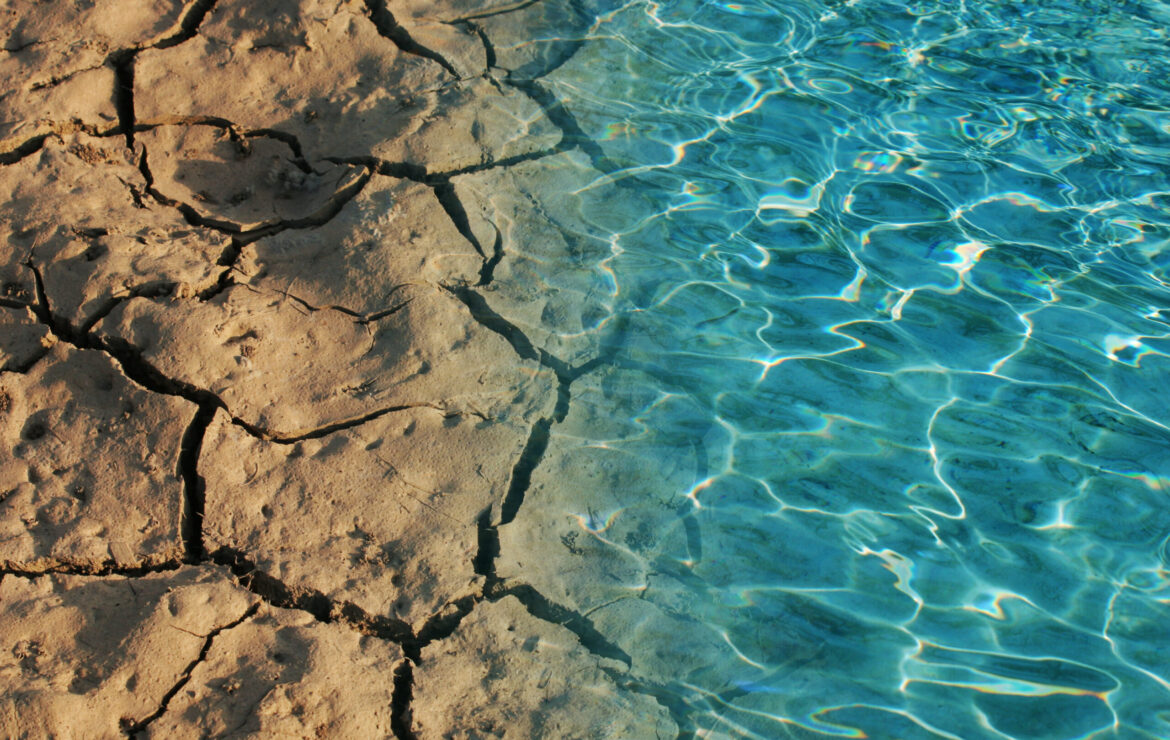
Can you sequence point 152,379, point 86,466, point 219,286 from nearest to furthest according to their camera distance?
point 86,466 < point 152,379 < point 219,286

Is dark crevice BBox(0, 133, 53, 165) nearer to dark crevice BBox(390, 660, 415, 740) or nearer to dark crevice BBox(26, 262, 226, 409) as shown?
dark crevice BBox(26, 262, 226, 409)

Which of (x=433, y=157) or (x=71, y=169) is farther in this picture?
(x=433, y=157)

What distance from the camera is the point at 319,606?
1985 millimetres

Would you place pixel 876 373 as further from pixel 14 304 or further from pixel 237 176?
pixel 14 304

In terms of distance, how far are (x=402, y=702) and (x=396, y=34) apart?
9.09ft

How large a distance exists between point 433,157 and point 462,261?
1.71ft

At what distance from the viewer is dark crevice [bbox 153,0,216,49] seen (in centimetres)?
325

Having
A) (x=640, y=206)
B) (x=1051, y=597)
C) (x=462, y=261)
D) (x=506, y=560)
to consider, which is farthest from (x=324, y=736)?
(x=640, y=206)

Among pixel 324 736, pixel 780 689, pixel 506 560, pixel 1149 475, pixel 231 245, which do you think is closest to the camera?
pixel 324 736

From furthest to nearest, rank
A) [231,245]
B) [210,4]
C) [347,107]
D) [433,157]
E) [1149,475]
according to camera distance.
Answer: [210,4], [347,107], [433,157], [231,245], [1149,475]

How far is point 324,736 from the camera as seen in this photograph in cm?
176

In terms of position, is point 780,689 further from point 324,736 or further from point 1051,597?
point 324,736

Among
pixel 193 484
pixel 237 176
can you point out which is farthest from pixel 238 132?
pixel 193 484

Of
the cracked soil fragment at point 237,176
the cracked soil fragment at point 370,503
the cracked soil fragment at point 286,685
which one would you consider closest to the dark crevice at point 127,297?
the cracked soil fragment at point 237,176
